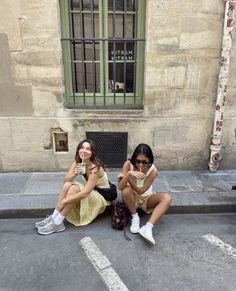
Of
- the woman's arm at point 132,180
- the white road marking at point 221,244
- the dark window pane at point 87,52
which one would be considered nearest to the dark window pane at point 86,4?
the dark window pane at point 87,52

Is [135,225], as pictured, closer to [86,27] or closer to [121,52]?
[121,52]

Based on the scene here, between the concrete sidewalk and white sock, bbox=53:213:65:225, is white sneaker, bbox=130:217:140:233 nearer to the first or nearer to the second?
the concrete sidewalk

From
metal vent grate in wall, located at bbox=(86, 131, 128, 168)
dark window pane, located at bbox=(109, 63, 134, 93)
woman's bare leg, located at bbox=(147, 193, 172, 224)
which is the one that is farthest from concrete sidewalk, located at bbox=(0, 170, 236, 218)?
dark window pane, located at bbox=(109, 63, 134, 93)

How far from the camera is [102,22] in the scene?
4.24 m

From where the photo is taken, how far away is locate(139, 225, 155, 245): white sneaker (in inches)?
116

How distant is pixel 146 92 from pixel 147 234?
230cm

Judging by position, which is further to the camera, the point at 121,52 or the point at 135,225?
the point at 121,52

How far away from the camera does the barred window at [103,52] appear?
4215mm

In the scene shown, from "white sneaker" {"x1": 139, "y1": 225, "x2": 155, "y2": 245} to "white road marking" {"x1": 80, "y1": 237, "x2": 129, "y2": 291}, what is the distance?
48 cm

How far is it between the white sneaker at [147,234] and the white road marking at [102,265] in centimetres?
48

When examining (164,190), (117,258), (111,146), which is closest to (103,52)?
(111,146)

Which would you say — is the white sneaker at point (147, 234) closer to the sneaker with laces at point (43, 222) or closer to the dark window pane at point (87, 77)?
the sneaker with laces at point (43, 222)

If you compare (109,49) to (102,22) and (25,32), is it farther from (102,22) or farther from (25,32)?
(25,32)

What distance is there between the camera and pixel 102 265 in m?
2.67
